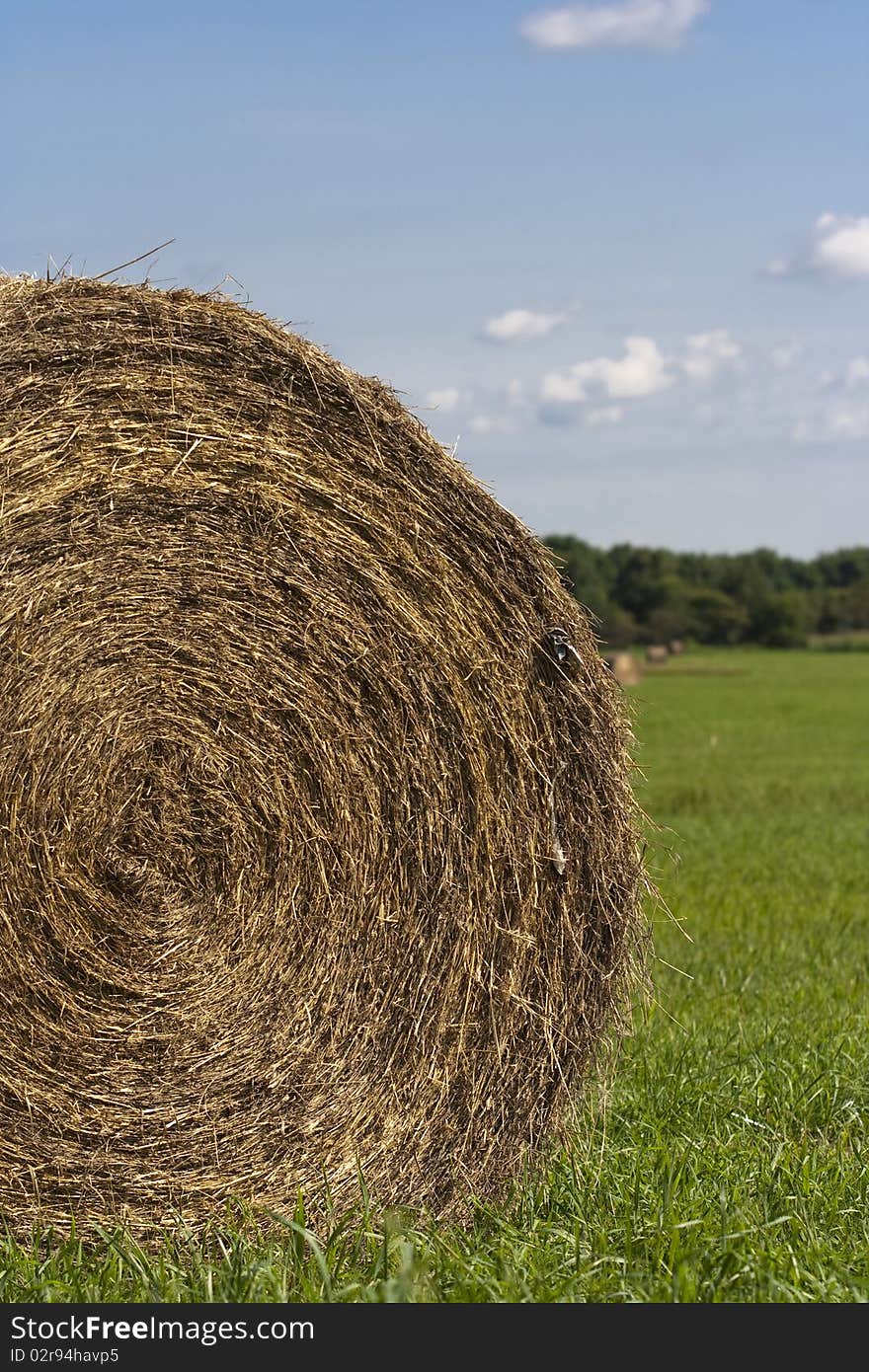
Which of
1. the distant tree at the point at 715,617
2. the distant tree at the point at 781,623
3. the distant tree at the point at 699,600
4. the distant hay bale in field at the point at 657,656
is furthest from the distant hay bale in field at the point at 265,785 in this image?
the distant tree at the point at 781,623

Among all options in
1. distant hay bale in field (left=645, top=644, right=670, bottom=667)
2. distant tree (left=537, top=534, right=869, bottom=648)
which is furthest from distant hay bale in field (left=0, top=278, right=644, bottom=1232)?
distant tree (left=537, top=534, right=869, bottom=648)

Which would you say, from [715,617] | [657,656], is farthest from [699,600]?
[657,656]

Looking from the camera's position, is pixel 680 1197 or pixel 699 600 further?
pixel 699 600

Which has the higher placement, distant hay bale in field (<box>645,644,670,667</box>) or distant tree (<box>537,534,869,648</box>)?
distant tree (<box>537,534,869,648</box>)

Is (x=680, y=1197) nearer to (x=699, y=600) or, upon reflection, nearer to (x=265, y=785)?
(x=265, y=785)

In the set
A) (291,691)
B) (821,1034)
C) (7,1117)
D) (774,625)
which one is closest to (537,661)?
(291,691)

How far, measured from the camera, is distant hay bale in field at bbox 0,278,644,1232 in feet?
14.0

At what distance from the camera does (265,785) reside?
4.46m

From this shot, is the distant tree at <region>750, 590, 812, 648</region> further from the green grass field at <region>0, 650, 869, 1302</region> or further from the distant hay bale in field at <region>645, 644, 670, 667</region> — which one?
the green grass field at <region>0, 650, 869, 1302</region>

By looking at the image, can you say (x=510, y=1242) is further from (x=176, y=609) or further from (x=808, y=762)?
(x=808, y=762)

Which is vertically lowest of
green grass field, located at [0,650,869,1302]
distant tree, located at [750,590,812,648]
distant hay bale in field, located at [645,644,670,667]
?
green grass field, located at [0,650,869,1302]

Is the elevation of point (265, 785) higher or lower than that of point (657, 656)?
higher

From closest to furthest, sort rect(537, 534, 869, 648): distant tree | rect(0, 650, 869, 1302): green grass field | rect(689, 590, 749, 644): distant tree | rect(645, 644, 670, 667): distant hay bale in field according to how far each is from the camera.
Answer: rect(0, 650, 869, 1302): green grass field → rect(645, 644, 670, 667): distant hay bale in field → rect(537, 534, 869, 648): distant tree → rect(689, 590, 749, 644): distant tree

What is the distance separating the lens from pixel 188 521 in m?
4.38
